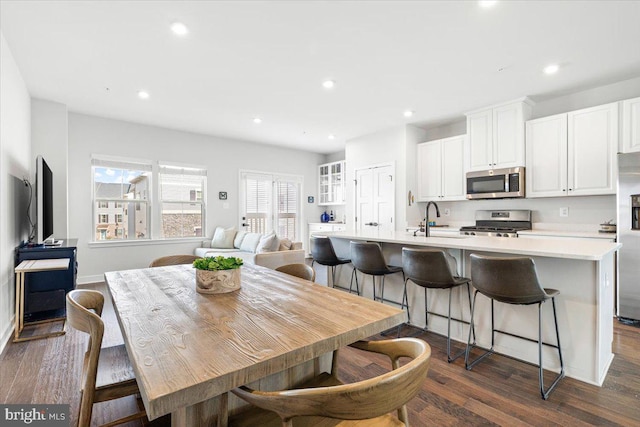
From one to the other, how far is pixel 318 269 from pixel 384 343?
321cm

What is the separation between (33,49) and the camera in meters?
2.95

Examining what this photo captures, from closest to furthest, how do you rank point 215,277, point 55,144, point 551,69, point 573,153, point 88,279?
point 215,277, point 551,69, point 573,153, point 55,144, point 88,279

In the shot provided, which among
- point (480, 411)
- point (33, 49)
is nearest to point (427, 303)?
point (480, 411)

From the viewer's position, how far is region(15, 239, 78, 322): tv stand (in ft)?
10.4

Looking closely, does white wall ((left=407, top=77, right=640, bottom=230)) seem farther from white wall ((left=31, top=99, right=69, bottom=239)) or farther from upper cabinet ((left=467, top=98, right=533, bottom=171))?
white wall ((left=31, top=99, right=69, bottom=239))

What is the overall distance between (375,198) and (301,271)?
4.09 m

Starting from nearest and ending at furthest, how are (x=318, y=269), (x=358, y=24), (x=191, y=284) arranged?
(x=191, y=284), (x=358, y=24), (x=318, y=269)

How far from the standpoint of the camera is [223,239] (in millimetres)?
5855

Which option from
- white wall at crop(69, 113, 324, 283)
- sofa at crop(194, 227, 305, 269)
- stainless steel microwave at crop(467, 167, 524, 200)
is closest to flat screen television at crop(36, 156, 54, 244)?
white wall at crop(69, 113, 324, 283)

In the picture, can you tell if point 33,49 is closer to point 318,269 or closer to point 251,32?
point 251,32

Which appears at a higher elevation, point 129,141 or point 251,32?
point 251,32

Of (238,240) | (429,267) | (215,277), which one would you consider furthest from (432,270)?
(238,240)

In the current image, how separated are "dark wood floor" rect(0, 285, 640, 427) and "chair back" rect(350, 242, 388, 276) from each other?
0.73 meters

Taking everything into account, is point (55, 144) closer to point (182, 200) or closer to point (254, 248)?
point (182, 200)
